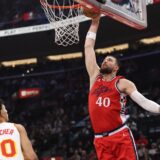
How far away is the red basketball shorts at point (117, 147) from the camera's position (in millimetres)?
5121

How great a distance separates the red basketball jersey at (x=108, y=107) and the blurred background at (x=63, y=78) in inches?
251

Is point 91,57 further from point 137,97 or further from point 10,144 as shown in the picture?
point 10,144

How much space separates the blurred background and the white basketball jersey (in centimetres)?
716

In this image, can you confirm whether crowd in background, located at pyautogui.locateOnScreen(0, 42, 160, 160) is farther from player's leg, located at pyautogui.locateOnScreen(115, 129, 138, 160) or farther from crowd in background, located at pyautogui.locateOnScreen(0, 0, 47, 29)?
player's leg, located at pyautogui.locateOnScreen(115, 129, 138, 160)

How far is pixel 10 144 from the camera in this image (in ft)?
15.3

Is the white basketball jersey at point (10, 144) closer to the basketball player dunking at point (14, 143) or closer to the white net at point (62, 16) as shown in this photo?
the basketball player dunking at point (14, 143)

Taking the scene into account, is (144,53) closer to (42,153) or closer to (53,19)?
(42,153)

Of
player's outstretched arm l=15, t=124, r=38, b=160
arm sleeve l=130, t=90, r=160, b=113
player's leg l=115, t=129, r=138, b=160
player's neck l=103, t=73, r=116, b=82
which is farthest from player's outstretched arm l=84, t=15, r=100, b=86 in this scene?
player's outstretched arm l=15, t=124, r=38, b=160

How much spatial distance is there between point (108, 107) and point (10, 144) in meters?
1.21

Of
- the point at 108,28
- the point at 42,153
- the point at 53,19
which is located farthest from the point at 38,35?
the point at 53,19

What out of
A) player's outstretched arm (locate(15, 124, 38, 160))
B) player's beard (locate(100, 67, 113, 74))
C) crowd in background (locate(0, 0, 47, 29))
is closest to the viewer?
player's outstretched arm (locate(15, 124, 38, 160))

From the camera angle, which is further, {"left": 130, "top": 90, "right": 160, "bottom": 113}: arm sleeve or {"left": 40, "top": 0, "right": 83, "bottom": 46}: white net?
{"left": 40, "top": 0, "right": 83, "bottom": 46}: white net

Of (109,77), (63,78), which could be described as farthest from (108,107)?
(63,78)

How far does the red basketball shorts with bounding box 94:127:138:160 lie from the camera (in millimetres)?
5121
